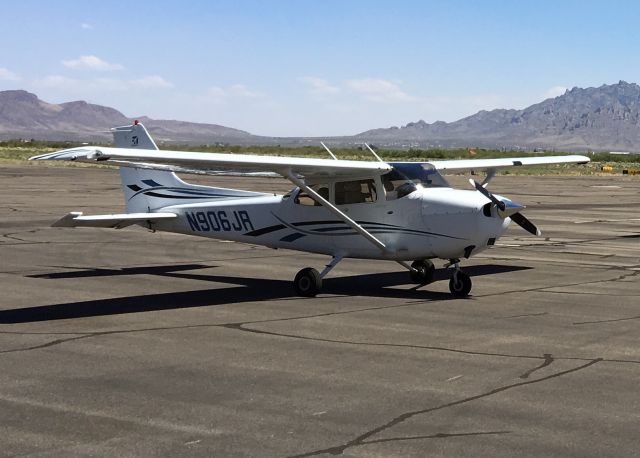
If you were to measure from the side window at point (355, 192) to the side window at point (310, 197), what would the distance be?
22 centimetres

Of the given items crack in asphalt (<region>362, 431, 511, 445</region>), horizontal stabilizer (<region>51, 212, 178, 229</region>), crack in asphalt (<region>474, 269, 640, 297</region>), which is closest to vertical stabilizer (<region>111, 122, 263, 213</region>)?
horizontal stabilizer (<region>51, 212, 178, 229</region>)

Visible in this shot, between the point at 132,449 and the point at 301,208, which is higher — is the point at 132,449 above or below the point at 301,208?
below

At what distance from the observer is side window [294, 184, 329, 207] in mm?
16766

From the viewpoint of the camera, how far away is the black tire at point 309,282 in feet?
51.2

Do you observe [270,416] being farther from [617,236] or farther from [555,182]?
[555,182]

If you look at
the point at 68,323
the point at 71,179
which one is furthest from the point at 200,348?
the point at 71,179

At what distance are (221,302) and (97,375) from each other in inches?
203

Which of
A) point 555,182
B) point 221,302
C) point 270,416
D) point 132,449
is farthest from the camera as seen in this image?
point 555,182

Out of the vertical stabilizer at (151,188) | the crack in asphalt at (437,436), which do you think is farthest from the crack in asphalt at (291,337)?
the vertical stabilizer at (151,188)

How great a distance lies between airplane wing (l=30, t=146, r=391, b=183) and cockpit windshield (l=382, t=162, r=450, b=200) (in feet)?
0.62

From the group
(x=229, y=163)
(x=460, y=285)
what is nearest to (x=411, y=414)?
(x=460, y=285)

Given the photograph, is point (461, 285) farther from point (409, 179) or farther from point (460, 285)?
point (409, 179)

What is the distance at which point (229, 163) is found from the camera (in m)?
15.0

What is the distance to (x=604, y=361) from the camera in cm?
1073
